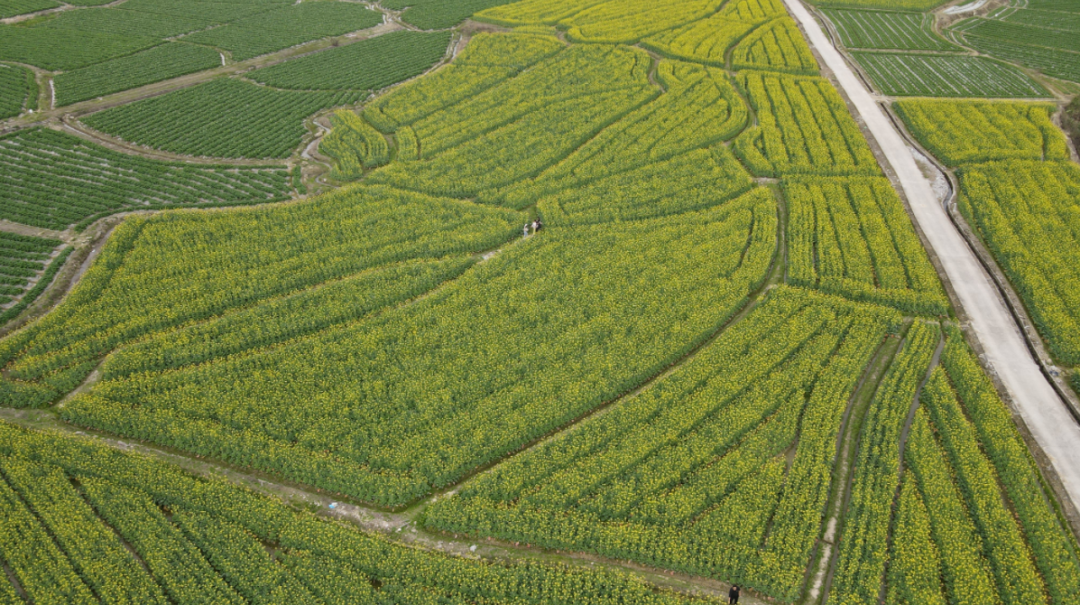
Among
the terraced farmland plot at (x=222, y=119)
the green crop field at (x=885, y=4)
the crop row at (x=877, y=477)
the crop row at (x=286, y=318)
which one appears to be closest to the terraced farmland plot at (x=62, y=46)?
the terraced farmland plot at (x=222, y=119)

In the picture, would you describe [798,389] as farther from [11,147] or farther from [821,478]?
[11,147]

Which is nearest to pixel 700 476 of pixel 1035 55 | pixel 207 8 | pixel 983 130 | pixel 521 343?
pixel 521 343

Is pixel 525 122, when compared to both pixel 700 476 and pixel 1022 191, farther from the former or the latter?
pixel 1022 191

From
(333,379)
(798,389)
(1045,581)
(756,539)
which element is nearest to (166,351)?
(333,379)

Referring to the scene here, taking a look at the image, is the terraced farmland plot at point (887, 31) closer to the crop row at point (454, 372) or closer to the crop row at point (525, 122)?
the crop row at point (525, 122)

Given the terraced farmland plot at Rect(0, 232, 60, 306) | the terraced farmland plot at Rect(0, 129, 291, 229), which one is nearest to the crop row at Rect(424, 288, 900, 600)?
the terraced farmland plot at Rect(0, 232, 60, 306)

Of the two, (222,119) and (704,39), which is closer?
(222,119)

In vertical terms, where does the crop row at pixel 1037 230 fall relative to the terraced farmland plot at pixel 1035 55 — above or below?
below
